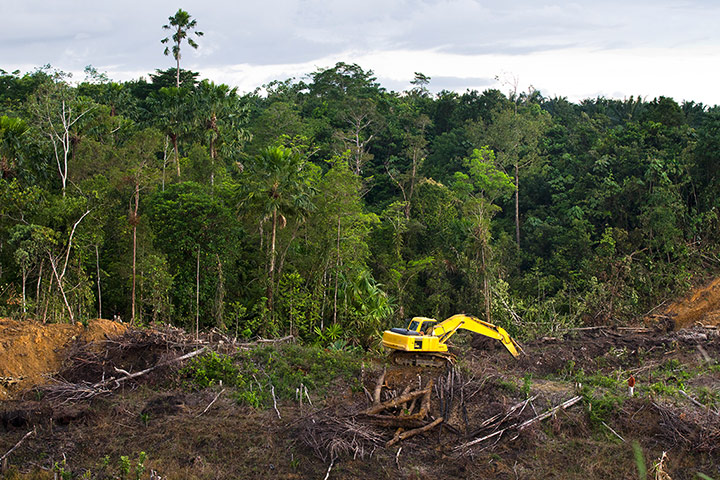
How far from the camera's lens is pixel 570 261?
94.5 feet

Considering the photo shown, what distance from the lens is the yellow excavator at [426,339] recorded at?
13.3 metres

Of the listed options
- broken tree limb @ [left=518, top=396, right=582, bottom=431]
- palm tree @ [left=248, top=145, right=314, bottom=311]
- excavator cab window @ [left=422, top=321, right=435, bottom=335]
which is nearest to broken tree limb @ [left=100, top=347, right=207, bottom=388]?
excavator cab window @ [left=422, top=321, right=435, bottom=335]

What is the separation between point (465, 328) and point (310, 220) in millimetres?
11872

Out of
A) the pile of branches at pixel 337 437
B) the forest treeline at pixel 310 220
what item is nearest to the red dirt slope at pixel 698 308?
the forest treeline at pixel 310 220

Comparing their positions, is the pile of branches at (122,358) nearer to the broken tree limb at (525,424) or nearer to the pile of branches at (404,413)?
the pile of branches at (404,413)

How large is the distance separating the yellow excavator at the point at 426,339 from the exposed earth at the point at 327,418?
0.34 meters

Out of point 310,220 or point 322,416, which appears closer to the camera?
point 322,416

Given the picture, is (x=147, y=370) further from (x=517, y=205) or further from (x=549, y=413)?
(x=517, y=205)

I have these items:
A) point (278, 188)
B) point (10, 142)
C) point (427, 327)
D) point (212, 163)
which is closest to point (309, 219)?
point (278, 188)

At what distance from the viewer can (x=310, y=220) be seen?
24.5m

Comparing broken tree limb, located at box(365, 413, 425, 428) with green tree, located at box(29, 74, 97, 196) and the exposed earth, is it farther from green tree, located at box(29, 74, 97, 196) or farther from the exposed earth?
green tree, located at box(29, 74, 97, 196)

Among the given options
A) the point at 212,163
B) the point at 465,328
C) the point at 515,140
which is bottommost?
the point at 465,328

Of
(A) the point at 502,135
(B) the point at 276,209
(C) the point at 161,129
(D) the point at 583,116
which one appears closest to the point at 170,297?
(B) the point at 276,209

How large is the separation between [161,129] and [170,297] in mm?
8234
